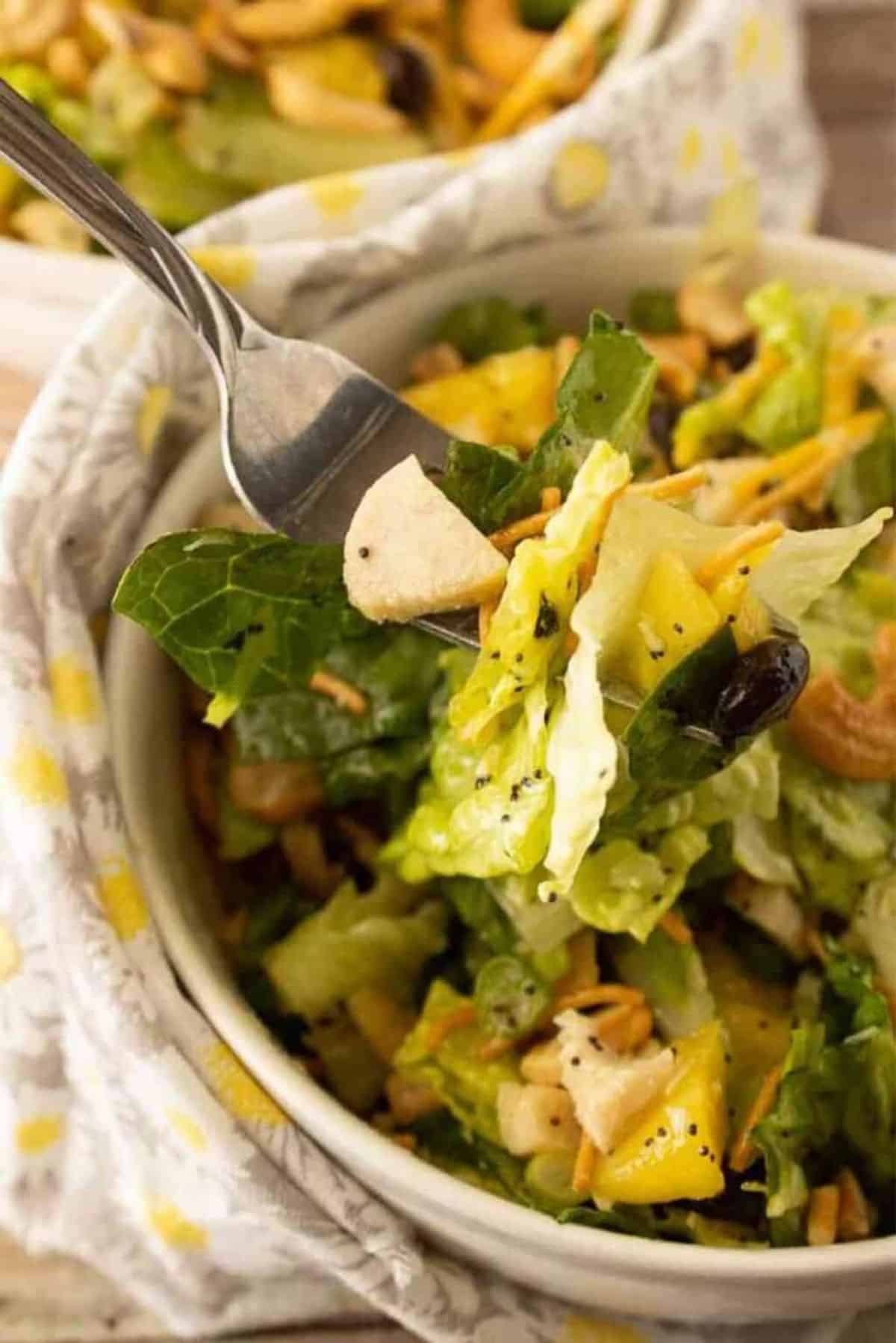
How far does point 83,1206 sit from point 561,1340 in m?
0.36

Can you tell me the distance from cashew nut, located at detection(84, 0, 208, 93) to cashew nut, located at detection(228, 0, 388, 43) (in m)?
0.06

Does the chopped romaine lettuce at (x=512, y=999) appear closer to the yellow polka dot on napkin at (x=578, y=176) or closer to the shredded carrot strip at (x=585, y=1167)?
the shredded carrot strip at (x=585, y=1167)

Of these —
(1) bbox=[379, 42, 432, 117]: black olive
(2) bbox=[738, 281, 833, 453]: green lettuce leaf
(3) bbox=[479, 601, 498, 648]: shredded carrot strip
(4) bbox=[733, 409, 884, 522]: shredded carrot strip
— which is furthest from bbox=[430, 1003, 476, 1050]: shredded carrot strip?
(1) bbox=[379, 42, 432, 117]: black olive

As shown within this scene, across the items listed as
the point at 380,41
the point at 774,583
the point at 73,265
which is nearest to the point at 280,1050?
the point at 774,583

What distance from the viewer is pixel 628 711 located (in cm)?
101

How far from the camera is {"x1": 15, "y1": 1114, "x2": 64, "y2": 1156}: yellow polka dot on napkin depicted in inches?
47.5

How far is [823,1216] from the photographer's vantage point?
1.09 m

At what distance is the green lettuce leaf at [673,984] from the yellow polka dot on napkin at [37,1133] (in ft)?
1.40

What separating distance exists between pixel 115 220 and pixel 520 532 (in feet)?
1.05

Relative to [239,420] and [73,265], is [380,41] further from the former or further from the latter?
[239,420]

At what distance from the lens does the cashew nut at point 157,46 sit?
163cm

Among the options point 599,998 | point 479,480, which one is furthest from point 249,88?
point 599,998

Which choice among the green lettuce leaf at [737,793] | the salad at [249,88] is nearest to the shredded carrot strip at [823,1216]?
the green lettuce leaf at [737,793]

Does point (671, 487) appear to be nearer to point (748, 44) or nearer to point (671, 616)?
point (671, 616)
